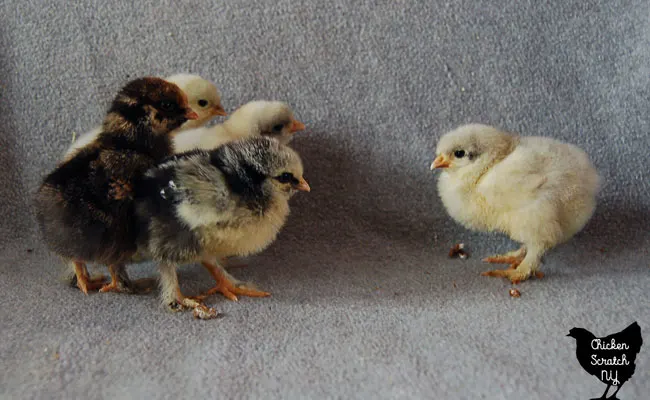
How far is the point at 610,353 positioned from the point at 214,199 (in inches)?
31.2

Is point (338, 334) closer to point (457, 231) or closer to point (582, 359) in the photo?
point (582, 359)

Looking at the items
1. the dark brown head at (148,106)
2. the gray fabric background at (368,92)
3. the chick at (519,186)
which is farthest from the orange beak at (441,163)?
the dark brown head at (148,106)

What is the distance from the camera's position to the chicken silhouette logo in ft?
3.53

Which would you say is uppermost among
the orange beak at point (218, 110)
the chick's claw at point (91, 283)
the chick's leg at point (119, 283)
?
the orange beak at point (218, 110)

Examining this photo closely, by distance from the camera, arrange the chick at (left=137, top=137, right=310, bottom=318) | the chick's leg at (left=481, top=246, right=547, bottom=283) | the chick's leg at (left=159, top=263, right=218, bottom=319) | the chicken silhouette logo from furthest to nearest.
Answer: the chick's leg at (left=481, top=246, right=547, bottom=283), the chick's leg at (left=159, top=263, right=218, bottom=319), the chick at (left=137, top=137, right=310, bottom=318), the chicken silhouette logo

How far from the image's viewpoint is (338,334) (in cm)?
126

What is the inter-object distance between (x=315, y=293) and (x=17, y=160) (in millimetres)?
969

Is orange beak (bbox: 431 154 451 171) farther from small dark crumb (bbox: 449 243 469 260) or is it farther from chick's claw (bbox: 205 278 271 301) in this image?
chick's claw (bbox: 205 278 271 301)

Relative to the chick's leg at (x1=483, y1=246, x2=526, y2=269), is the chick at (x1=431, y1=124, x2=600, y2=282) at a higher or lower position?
higher

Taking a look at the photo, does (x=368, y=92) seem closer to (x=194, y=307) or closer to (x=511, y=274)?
(x=511, y=274)

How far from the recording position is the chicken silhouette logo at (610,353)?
1.08 meters

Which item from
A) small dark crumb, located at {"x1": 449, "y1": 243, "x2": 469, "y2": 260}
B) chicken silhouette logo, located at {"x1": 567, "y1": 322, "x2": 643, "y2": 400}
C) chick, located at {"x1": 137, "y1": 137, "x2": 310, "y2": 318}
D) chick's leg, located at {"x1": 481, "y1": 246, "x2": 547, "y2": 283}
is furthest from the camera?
small dark crumb, located at {"x1": 449, "y1": 243, "x2": 469, "y2": 260}

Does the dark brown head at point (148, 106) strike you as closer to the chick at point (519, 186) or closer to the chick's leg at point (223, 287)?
the chick's leg at point (223, 287)

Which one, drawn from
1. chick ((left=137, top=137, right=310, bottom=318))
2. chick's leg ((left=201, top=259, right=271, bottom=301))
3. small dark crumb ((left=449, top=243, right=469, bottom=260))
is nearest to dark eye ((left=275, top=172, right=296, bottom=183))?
chick ((left=137, top=137, right=310, bottom=318))
